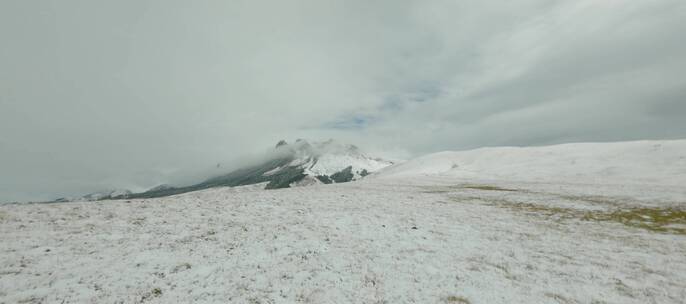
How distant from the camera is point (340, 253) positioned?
13250 millimetres

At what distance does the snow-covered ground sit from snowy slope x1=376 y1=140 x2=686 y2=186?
101 feet

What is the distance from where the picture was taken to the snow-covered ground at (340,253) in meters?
9.70

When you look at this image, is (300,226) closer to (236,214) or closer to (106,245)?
(236,214)

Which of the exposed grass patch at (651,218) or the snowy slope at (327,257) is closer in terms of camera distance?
the snowy slope at (327,257)

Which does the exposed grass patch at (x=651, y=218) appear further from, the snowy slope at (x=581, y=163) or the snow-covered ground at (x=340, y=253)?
the snowy slope at (x=581, y=163)

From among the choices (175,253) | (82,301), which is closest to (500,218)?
(175,253)

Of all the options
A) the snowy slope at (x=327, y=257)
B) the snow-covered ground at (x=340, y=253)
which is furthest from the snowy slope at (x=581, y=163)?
the snowy slope at (x=327, y=257)

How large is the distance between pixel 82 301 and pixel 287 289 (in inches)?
252

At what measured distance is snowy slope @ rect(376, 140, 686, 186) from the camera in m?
47.9

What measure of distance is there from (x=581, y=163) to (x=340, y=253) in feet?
230

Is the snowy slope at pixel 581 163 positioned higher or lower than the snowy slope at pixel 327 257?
higher

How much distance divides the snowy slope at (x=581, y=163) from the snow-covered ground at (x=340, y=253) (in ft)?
101

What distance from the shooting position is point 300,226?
17.7m

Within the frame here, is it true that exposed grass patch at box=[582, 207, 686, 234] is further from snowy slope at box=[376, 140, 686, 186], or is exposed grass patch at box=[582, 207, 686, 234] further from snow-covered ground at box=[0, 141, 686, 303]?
snowy slope at box=[376, 140, 686, 186]
